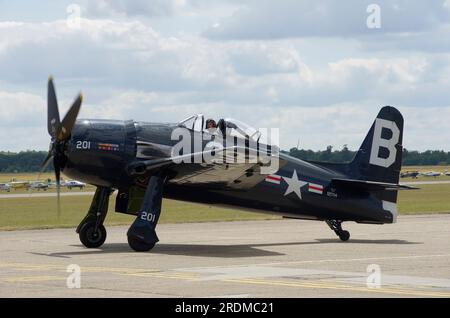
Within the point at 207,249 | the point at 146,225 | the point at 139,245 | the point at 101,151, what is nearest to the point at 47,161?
the point at 101,151

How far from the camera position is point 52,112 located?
18672 mm

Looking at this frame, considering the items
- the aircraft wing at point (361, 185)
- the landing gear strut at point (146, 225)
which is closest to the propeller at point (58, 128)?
the landing gear strut at point (146, 225)

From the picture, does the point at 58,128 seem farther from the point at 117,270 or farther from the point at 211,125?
the point at 117,270

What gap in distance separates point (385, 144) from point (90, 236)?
7.69 meters

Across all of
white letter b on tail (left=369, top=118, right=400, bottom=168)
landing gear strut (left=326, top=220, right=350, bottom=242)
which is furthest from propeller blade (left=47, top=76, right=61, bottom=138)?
white letter b on tail (left=369, top=118, right=400, bottom=168)

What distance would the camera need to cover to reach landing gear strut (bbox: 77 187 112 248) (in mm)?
19672

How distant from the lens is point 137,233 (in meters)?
18.2

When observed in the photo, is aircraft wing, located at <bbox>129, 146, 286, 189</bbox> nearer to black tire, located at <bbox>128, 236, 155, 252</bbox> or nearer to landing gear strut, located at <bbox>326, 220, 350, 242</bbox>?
black tire, located at <bbox>128, 236, 155, 252</bbox>

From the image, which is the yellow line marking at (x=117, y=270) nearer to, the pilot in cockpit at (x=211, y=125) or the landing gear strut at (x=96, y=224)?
the landing gear strut at (x=96, y=224)

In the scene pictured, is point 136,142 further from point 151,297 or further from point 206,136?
point 151,297

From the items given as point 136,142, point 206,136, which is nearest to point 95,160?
point 136,142

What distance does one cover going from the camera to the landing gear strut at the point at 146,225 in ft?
60.0
